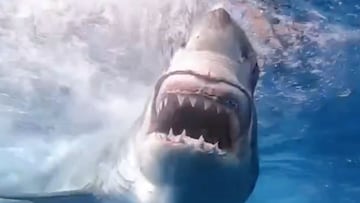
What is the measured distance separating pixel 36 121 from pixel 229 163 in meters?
11.6

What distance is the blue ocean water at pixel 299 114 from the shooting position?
950cm

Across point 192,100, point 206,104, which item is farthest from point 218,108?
point 192,100

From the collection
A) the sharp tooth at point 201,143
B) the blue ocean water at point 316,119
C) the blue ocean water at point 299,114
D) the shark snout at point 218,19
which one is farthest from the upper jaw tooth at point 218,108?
the blue ocean water at point 316,119

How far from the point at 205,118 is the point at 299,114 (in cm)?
904

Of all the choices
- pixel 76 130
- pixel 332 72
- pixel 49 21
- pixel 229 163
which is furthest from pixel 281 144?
pixel 229 163

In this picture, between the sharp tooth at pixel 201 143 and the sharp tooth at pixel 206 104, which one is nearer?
the sharp tooth at pixel 201 143

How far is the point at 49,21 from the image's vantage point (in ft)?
30.8

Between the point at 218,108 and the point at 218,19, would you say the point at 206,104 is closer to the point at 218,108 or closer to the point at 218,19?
the point at 218,108

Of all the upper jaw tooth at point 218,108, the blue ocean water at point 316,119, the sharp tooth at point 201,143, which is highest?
the upper jaw tooth at point 218,108

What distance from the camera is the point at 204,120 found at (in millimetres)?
4273

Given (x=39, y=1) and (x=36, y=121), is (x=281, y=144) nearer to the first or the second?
(x=36, y=121)

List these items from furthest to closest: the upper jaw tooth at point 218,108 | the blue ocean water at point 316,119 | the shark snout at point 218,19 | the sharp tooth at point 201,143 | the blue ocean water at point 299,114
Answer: the blue ocean water at point 316,119
the blue ocean water at point 299,114
the shark snout at point 218,19
the upper jaw tooth at point 218,108
the sharp tooth at point 201,143

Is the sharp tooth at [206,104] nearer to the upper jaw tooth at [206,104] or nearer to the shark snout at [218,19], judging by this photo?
the upper jaw tooth at [206,104]

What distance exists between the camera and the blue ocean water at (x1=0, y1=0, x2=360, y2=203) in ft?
31.2
